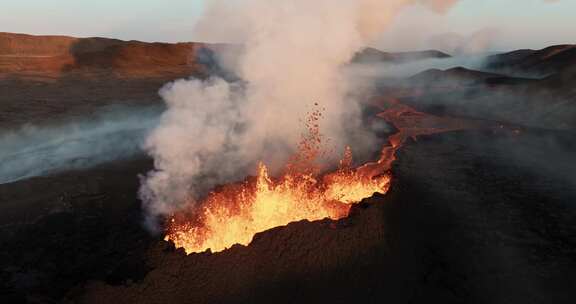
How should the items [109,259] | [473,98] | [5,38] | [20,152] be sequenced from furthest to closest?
[5,38], [473,98], [20,152], [109,259]

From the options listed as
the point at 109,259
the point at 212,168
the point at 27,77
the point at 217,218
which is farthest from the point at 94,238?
the point at 27,77

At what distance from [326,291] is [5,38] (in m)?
93.7

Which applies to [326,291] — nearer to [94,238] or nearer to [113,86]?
[94,238]

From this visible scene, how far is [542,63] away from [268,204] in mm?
53842

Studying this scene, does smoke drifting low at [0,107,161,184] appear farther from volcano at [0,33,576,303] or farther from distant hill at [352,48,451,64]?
distant hill at [352,48,451,64]

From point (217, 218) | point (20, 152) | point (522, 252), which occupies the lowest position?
point (522, 252)

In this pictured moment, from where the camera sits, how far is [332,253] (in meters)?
9.34

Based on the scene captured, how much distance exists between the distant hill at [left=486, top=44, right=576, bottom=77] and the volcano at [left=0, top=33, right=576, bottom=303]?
32.6 m

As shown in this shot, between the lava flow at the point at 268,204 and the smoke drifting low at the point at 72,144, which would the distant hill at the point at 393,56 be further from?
the lava flow at the point at 268,204

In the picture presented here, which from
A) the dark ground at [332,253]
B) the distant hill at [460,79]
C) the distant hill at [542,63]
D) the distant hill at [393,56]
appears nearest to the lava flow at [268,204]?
the dark ground at [332,253]

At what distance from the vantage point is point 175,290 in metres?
8.16

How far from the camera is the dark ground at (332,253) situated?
8.37 m

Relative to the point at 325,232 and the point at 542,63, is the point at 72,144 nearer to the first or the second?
the point at 325,232

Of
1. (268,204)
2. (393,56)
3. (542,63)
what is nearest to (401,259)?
(268,204)
